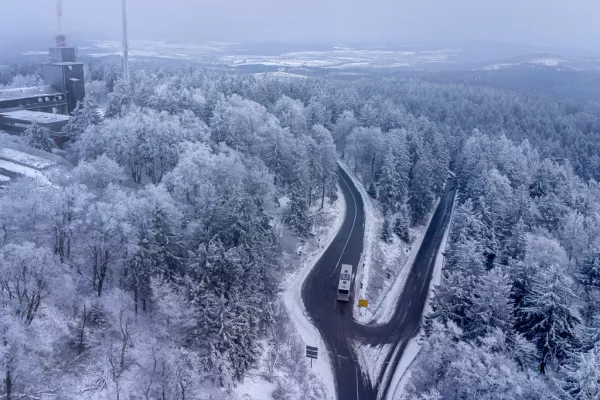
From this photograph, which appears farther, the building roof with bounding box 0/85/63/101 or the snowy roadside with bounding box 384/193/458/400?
the building roof with bounding box 0/85/63/101

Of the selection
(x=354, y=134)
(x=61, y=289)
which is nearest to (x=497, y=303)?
(x=61, y=289)

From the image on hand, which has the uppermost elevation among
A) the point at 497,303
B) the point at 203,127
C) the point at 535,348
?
the point at 203,127

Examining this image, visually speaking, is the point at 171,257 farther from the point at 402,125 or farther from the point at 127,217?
the point at 402,125

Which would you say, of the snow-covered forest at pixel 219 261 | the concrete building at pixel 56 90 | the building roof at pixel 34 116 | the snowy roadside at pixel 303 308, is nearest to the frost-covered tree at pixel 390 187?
the snow-covered forest at pixel 219 261

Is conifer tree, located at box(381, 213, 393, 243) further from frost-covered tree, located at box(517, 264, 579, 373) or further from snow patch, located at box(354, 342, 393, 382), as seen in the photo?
frost-covered tree, located at box(517, 264, 579, 373)

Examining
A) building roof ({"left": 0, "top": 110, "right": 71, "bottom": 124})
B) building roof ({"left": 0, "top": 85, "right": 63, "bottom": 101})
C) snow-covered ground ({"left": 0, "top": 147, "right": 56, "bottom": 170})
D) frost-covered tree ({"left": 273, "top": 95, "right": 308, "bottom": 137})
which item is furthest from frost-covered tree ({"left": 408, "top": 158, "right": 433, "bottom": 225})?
building roof ({"left": 0, "top": 85, "right": 63, "bottom": 101})
